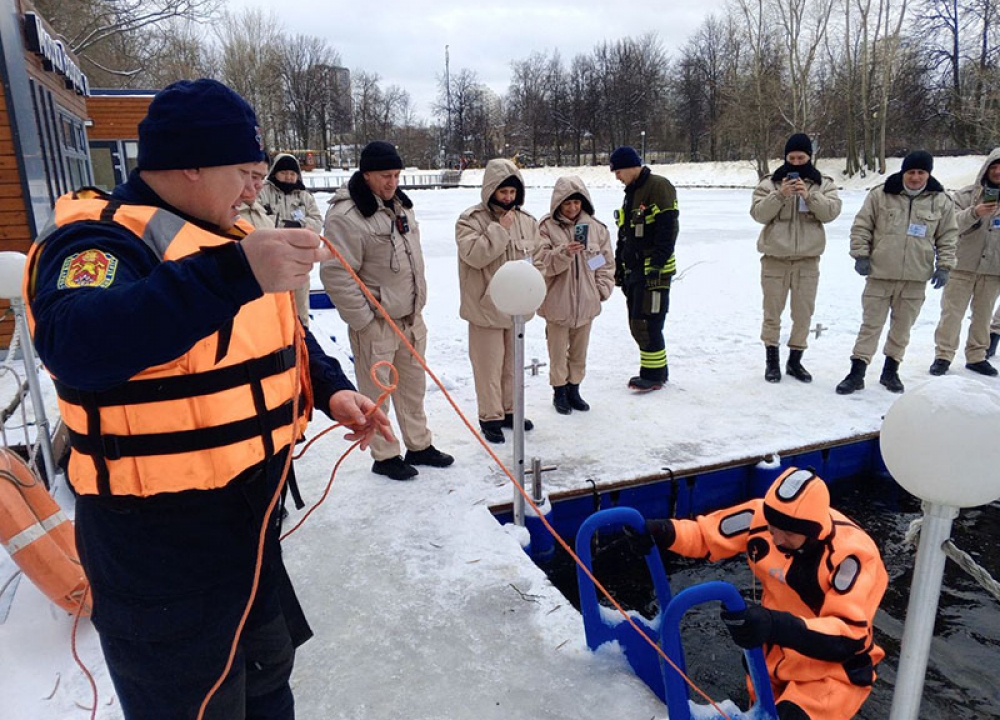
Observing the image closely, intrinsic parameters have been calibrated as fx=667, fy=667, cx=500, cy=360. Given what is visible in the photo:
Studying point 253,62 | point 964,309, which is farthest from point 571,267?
point 253,62

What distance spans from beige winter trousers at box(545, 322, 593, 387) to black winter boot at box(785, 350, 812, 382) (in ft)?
6.84

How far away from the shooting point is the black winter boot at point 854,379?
5.63 meters

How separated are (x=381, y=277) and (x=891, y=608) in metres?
3.43

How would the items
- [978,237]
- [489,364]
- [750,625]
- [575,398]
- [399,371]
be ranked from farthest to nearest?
[978,237] → [575,398] → [489,364] → [399,371] → [750,625]

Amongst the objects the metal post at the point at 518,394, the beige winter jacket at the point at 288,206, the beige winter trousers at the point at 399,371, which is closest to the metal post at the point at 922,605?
the metal post at the point at 518,394

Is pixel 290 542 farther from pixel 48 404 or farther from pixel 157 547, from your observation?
pixel 48 404

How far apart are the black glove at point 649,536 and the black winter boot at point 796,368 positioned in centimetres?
363

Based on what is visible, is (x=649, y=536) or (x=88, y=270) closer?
(x=88, y=270)

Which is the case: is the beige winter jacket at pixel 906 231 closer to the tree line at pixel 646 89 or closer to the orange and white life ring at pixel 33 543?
the orange and white life ring at pixel 33 543

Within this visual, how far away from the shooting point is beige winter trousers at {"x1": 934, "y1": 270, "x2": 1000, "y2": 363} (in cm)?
609

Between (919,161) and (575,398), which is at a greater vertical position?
(919,161)

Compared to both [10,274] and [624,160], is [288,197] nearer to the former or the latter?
[624,160]

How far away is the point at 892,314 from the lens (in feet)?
18.9

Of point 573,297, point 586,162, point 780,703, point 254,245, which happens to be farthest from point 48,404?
point 586,162
